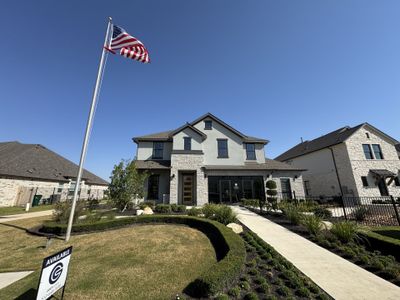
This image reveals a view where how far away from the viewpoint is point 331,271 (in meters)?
4.82

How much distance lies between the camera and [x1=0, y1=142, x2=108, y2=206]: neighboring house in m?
18.6

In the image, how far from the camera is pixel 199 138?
1883 cm

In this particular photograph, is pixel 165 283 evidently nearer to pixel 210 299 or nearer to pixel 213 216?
pixel 210 299

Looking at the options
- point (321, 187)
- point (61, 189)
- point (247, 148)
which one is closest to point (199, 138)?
point (247, 148)

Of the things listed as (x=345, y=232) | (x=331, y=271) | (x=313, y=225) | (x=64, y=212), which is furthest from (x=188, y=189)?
(x=331, y=271)

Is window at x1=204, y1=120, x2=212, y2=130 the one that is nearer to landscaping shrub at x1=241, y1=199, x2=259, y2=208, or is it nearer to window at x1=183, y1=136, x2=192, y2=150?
window at x1=183, y1=136, x2=192, y2=150

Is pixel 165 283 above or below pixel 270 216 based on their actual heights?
below

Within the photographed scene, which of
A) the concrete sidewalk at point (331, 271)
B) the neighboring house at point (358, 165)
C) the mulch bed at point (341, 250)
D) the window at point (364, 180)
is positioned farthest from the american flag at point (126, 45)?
the window at point (364, 180)

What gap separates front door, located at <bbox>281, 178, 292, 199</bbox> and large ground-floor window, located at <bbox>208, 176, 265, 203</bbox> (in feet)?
7.64

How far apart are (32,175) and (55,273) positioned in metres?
24.6

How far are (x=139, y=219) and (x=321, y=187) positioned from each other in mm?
24125

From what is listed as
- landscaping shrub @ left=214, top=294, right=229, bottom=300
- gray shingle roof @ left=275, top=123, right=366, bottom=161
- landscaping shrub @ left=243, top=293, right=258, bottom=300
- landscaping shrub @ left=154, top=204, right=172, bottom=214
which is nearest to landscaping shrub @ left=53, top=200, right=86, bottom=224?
landscaping shrub @ left=154, top=204, right=172, bottom=214

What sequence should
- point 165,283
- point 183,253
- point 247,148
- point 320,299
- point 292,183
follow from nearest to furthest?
point 320,299 < point 165,283 < point 183,253 < point 292,183 < point 247,148

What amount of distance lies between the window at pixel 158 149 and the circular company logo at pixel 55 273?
52.4ft
